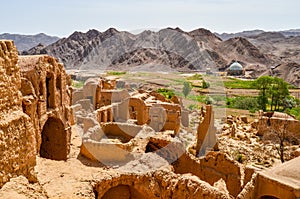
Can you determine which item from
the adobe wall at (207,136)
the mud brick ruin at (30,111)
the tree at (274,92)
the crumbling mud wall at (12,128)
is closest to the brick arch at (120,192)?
the mud brick ruin at (30,111)

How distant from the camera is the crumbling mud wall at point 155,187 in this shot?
9.58m

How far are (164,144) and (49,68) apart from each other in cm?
559

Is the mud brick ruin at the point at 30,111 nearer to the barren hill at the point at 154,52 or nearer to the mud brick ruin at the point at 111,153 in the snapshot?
the mud brick ruin at the point at 111,153

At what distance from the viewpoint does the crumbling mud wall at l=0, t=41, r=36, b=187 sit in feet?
25.8

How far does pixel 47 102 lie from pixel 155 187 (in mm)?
6048

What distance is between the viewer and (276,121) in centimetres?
2553

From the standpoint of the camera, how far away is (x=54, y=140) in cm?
1464

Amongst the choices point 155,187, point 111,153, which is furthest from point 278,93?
point 155,187

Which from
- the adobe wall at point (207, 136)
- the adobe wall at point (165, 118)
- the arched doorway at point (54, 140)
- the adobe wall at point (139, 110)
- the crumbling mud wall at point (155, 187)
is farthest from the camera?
the adobe wall at point (139, 110)

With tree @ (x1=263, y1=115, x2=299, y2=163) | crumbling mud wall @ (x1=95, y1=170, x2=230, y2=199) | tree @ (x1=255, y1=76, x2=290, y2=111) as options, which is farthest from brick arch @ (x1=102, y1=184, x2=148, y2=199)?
tree @ (x1=255, y1=76, x2=290, y2=111)

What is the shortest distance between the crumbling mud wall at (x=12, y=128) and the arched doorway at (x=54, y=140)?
5443 mm

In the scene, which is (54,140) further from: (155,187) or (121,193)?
(155,187)

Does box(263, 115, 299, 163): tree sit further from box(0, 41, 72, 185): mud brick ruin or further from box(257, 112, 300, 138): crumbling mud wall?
box(0, 41, 72, 185): mud brick ruin

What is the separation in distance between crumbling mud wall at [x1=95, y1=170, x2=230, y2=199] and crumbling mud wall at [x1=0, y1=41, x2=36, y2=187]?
2.79 m
